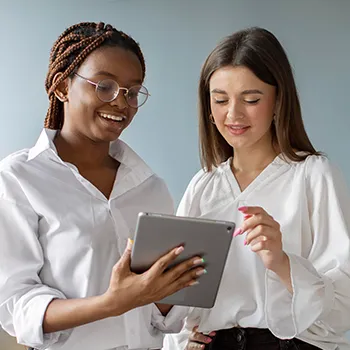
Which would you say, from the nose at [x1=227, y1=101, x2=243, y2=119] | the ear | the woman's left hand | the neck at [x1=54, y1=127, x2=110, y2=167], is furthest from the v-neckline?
the ear

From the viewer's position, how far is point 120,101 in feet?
4.76

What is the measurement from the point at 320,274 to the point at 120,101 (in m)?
0.59

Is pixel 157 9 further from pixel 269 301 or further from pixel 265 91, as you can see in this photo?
pixel 269 301

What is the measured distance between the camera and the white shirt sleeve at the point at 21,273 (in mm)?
1327

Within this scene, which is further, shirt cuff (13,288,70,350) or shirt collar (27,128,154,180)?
shirt collar (27,128,154,180)

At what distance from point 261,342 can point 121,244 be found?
376 millimetres

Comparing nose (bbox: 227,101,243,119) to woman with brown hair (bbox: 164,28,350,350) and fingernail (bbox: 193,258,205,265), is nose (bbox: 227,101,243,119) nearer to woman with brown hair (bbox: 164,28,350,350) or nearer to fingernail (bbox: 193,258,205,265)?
woman with brown hair (bbox: 164,28,350,350)

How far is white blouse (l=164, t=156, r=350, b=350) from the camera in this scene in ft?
4.48

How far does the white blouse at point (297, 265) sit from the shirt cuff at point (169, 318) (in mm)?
55

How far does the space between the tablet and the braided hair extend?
488 mm

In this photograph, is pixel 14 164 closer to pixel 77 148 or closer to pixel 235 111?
pixel 77 148

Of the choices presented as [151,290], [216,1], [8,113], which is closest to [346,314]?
[151,290]

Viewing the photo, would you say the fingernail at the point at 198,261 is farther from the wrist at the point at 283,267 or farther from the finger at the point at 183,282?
the wrist at the point at 283,267

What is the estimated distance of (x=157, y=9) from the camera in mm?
2957
